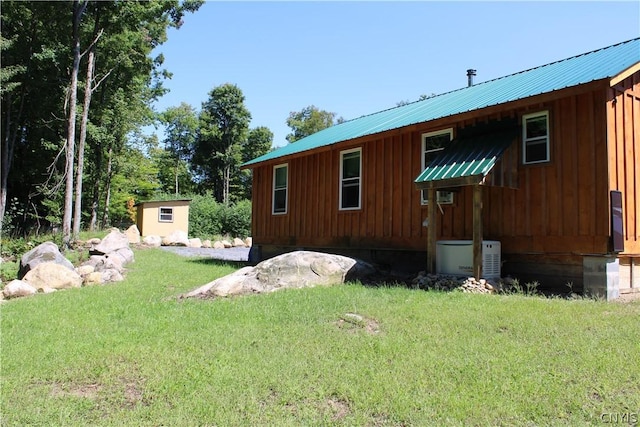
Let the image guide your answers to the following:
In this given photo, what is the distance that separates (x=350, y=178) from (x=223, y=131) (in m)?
28.5

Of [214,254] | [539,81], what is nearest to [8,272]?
[214,254]

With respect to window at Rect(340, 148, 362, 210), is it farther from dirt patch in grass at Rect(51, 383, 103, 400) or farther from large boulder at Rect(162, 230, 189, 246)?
large boulder at Rect(162, 230, 189, 246)

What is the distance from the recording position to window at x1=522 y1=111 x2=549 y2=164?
788 centimetres

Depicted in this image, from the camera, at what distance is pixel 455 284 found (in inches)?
305

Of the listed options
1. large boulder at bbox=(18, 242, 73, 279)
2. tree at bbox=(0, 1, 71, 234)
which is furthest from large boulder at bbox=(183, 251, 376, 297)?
tree at bbox=(0, 1, 71, 234)

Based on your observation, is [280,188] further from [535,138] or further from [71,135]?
[71,135]

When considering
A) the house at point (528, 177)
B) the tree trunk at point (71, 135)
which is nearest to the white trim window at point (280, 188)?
the house at point (528, 177)

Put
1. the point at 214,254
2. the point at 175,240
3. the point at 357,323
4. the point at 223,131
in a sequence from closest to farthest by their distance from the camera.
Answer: the point at 357,323 < the point at 214,254 < the point at 175,240 < the point at 223,131

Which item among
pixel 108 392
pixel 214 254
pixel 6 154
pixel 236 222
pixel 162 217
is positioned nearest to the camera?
pixel 108 392

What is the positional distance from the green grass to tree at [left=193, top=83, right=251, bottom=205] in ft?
104

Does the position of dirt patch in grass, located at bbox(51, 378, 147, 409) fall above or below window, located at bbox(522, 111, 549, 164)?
below

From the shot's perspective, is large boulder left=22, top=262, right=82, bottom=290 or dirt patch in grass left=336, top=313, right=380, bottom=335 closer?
dirt patch in grass left=336, top=313, right=380, bottom=335

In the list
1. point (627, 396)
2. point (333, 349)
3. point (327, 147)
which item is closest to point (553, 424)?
point (627, 396)

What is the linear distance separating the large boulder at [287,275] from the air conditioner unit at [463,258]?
5.03ft
